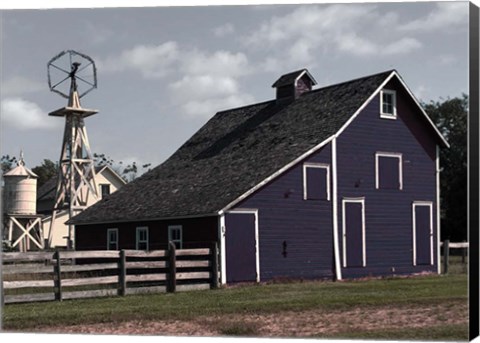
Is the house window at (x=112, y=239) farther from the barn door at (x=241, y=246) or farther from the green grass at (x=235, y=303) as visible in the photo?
the green grass at (x=235, y=303)

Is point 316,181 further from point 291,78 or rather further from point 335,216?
point 291,78

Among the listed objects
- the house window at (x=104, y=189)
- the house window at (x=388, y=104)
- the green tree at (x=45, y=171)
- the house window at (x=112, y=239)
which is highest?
the green tree at (x=45, y=171)

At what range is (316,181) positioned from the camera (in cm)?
2556

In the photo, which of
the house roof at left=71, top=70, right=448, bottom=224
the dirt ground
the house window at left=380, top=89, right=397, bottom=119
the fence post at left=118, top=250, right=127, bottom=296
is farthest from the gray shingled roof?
the dirt ground

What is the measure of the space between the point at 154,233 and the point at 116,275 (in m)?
4.09

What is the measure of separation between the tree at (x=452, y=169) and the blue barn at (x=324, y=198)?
1.17 feet

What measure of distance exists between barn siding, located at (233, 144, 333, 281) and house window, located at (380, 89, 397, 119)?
1951 mm

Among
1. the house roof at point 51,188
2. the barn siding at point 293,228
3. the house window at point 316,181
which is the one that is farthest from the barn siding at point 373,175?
the house roof at point 51,188

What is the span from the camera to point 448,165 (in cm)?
2581

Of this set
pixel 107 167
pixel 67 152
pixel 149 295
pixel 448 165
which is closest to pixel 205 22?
pixel 149 295

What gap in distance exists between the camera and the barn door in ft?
79.7

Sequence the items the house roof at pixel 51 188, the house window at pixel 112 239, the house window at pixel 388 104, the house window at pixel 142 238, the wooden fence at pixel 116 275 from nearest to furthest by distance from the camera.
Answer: the wooden fence at pixel 116 275, the house window at pixel 388 104, the house window at pixel 142 238, the house window at pixel 112 239, the house roof at pixel 51 188

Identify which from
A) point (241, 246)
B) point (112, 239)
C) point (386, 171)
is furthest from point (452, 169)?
point (112, 239)

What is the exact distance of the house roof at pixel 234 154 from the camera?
2572 centimetres
